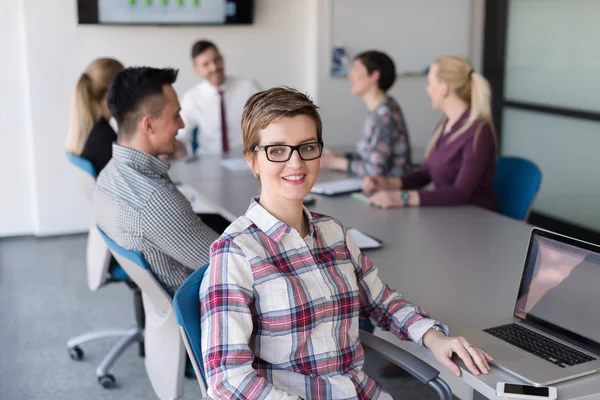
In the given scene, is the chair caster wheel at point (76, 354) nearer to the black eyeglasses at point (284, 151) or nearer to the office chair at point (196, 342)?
the office chair at point (196, 342)

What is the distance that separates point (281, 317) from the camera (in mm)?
1695

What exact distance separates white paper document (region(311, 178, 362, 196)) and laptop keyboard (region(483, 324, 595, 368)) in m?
1.67

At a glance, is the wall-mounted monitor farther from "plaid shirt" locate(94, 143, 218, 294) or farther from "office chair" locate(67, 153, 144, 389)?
"plaid shirt" locate(94, 143, 218, 294)

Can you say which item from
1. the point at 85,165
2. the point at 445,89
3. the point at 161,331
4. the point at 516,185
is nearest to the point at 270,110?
the point at 161,331

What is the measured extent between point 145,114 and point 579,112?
11.3 ft

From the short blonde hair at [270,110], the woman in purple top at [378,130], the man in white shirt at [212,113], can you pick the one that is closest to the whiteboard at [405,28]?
the man in white shirt at [212,113]

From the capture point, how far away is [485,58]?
242 inches

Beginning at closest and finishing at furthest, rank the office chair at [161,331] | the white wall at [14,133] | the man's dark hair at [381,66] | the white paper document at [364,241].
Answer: the office chair at [161,331], the white paper document at [364,241], the man's dark hair at [381,66], the white wall at [14,133]

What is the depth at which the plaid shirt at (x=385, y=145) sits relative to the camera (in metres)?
3.90

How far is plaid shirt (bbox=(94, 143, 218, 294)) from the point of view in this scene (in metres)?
2.38

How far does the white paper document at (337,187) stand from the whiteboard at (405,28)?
7.62ft

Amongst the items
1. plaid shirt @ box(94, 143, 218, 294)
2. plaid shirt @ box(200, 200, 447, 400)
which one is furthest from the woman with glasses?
plaid shirt @ box(94, 143, 218, 294)

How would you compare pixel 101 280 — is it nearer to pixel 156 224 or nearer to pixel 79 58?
pixel 156 224

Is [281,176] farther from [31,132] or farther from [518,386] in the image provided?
[31,132]
